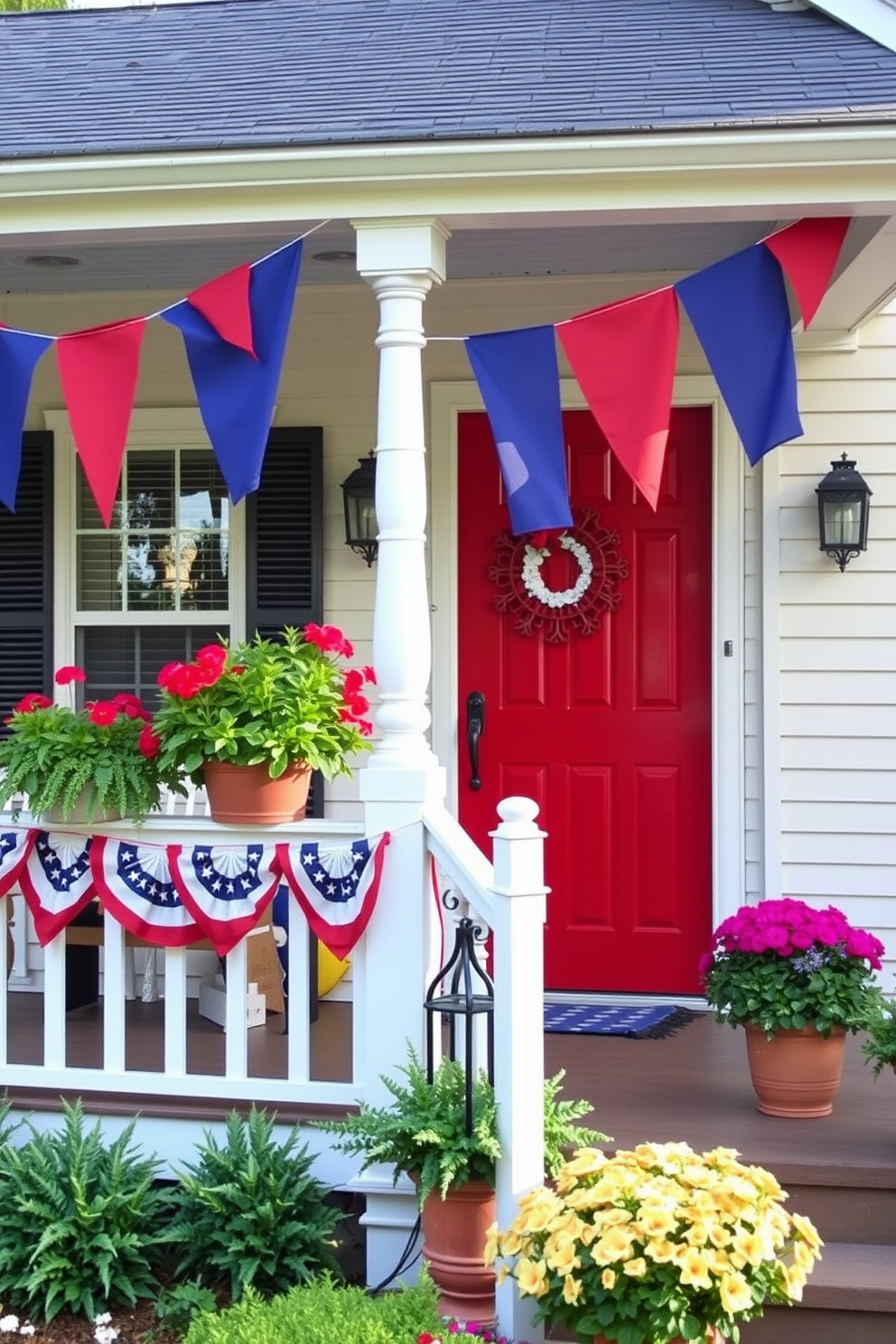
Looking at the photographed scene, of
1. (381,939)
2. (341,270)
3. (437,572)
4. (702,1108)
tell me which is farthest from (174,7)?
(702,1108)

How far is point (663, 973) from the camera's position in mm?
5555

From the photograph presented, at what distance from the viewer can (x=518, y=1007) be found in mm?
3441

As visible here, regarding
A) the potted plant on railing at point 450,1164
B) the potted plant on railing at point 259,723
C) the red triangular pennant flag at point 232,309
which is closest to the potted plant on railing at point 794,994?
the potted plant on railing at point 450,1164

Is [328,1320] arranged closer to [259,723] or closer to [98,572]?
[259,723]

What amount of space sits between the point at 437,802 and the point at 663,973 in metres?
1.87

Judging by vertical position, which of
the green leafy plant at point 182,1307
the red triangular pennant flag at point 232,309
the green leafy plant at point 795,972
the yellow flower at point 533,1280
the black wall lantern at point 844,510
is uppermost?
the red triangular pennant flag at point 232,309

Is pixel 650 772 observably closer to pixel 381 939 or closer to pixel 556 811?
pixel 556 811

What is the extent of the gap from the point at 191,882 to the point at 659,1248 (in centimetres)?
179

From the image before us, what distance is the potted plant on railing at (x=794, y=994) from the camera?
13.0 ft

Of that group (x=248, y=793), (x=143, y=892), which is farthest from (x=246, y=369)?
(x=143, y=892)

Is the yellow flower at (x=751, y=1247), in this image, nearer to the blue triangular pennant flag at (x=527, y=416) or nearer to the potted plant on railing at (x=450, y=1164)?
the potted plant on railing at (x=450, y=1164)

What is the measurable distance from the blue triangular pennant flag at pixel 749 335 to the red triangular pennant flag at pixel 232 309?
3.84 ft

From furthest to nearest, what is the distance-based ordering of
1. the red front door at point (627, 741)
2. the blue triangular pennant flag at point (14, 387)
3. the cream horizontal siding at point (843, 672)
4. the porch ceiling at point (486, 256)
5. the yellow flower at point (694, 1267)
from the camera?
1. the red front door at point (627, 741)
2. the cream horizontal siding at point (843, 672)
3. the porch ceiling at point (486, 256)
4. the blue triangular pennant flag at point (14, 387)
5. the yellow flower at point (694, 1267)

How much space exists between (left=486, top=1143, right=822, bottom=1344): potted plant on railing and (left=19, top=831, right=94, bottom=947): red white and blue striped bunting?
1700 millimetres
